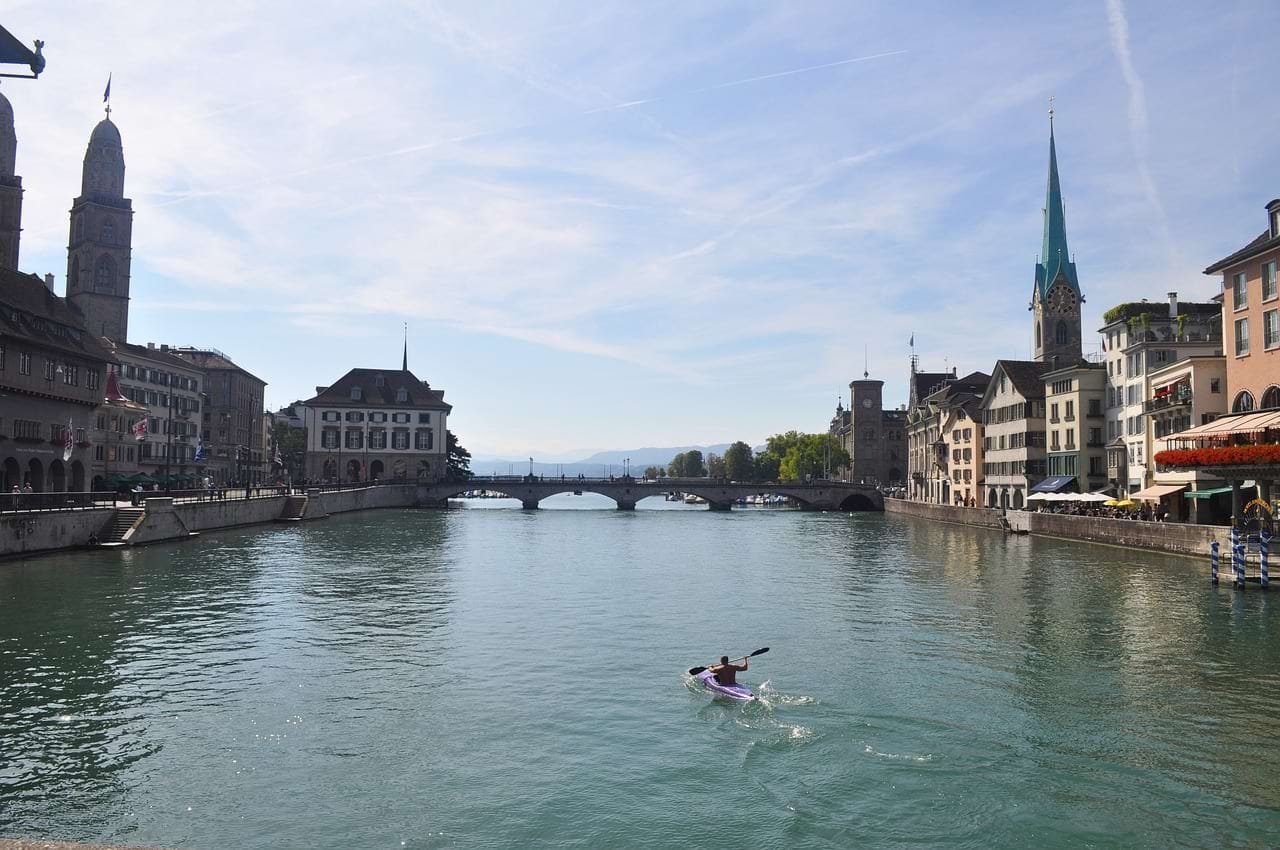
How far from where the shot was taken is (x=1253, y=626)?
30500mm

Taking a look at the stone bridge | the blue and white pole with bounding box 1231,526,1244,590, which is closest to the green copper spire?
the stone bridge

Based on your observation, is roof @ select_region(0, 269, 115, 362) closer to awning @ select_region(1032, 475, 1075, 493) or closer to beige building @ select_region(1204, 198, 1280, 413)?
beige building @ select_region(1204, 198, 1280, 413)

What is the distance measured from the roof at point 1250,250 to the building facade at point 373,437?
98049 mm

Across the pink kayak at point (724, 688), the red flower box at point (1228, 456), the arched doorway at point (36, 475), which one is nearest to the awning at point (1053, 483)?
the red flower box at point (1228, 456)

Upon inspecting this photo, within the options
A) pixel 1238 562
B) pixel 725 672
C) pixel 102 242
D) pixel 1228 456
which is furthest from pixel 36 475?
pixel 1228 456

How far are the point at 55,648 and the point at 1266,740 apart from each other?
2928 cm

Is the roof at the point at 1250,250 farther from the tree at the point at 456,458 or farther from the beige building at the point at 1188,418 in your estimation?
the tree at the point at 456,458

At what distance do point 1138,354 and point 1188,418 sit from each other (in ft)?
39.2

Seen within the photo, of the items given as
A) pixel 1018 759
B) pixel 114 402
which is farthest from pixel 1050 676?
pixel 114 402

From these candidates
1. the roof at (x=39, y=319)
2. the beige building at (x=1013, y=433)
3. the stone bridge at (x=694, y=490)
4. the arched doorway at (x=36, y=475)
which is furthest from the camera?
the stone bridge at (x=694, y=490)

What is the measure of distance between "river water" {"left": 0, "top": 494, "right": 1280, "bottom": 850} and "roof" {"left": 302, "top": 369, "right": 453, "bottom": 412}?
8930cm

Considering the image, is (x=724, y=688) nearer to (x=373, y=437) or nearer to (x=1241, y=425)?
(x=1241, y=425)

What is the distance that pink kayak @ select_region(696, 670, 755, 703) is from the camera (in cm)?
2077

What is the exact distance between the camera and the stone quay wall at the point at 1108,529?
50.9m
